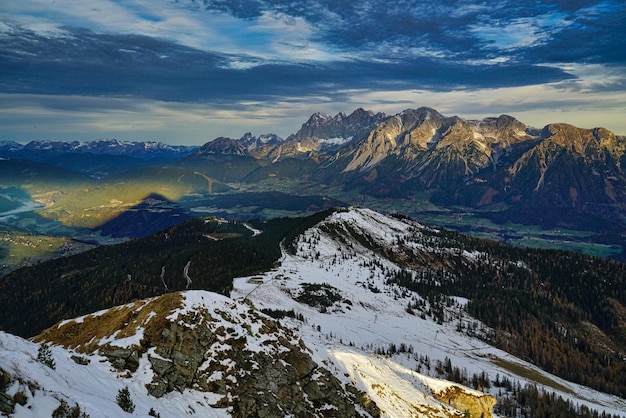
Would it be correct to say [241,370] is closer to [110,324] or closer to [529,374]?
[110,324]

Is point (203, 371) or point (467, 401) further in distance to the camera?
point (467, 401)

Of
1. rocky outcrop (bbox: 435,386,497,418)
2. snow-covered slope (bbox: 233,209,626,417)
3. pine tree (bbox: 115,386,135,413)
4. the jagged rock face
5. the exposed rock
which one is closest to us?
pine tree (bbox: 115,386,135,413)

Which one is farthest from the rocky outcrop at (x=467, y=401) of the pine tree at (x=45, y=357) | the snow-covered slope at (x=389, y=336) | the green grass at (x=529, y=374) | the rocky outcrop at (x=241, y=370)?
the green grass at (x=529, y=374)

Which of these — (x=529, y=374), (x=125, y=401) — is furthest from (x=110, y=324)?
(x=529, y=374)

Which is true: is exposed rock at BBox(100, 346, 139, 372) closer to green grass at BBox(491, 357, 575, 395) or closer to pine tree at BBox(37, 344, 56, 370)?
pine tree at BBox(37, 344, 56, 370)

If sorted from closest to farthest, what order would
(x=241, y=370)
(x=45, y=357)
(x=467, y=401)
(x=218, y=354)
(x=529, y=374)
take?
(x=45, y=357) → (x=241, y=370) → (x=218, y=354) → (x=467, y=401) → (x=529, y=374)

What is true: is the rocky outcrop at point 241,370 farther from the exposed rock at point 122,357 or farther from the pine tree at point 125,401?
the pine tree at point 125,401

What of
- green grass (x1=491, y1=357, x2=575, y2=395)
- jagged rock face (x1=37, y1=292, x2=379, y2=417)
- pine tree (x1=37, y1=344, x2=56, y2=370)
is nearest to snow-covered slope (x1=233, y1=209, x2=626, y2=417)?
green grass (x1=491, y1=357, x2=575, y2=395)

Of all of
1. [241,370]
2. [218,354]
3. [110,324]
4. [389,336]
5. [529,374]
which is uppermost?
[110,324]

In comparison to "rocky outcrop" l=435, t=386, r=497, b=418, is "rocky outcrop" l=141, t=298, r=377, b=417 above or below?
above

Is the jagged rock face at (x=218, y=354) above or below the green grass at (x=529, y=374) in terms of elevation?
above
